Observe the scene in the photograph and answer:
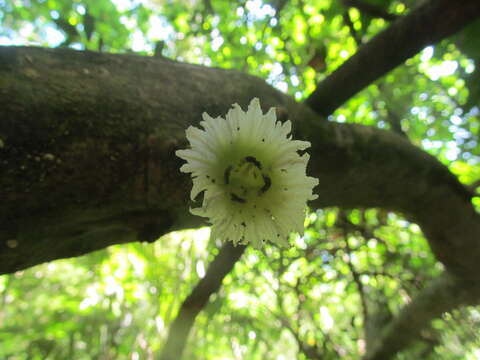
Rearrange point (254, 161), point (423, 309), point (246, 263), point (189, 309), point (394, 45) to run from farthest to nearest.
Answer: point (246, 263)
point (423, 309)
point (189, 309)
point (394, 45)
point (254, 161)

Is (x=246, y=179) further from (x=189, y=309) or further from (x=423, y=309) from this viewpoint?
(x=423, y=309)

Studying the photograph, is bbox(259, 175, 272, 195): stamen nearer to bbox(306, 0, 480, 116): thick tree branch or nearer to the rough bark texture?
the rough bark texture

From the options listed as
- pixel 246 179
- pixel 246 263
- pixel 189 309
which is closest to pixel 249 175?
pixel 246 179

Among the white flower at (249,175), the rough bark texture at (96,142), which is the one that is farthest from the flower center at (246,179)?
the rough bark texture at (96,142)

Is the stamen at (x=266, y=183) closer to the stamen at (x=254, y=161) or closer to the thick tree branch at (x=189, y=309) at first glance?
the stamen at (x=254, y=161)

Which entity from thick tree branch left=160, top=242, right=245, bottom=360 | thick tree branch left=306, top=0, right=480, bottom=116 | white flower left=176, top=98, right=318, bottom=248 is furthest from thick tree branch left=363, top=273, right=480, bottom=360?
white flower left=176, top=98, right=318, bottom=248

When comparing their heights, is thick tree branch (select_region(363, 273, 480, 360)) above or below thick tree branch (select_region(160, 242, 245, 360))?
below
